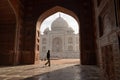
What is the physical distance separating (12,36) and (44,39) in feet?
88.8

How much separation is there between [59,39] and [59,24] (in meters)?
4.15

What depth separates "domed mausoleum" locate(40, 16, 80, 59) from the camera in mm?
34875

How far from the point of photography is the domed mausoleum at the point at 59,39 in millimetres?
34875

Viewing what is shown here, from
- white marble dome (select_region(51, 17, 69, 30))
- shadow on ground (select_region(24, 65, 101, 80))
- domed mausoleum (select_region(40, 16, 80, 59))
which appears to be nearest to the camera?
shadow on ground (select_region(24, 65, 101, 80))

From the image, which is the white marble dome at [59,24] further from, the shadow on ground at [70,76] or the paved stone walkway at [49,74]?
the shadow on ground at [70,76]

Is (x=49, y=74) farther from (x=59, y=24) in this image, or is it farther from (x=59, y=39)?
(x=59, y=24)

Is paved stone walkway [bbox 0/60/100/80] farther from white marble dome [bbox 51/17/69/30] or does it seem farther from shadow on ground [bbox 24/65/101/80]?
white marble dome [bbox 51/17/69/30]

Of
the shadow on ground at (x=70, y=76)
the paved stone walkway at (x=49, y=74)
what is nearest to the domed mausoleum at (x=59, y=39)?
the paved stone walkway at (x=49, y=74)

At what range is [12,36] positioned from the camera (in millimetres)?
8633

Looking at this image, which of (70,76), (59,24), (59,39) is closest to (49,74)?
(70,76)

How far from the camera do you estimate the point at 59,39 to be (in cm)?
3578

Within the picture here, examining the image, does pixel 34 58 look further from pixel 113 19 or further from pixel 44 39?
pixel 44 39

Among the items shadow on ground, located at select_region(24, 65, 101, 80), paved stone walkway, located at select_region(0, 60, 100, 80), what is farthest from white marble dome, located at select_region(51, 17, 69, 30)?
shadow on ground, located at select_region(24, 65, 101, 80)

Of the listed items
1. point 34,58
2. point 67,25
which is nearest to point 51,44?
point 67,25
